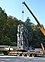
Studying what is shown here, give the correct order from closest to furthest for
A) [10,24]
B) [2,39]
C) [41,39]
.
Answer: [2,39] < [10,24] < [41,39]

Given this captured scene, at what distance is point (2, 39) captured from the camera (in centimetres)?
11831

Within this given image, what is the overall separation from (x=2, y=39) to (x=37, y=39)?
108ft

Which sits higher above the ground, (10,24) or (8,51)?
(10,24)

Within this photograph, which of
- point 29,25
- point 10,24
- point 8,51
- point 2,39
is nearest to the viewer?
point 8,51

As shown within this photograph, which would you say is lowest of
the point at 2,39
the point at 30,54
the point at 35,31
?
the point at 30,54

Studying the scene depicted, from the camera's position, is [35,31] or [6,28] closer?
[6,28]

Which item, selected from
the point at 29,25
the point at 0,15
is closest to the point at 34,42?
the point at 29,25

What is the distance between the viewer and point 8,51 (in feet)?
264

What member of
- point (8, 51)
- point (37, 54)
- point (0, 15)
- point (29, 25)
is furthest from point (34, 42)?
point (37, 54)

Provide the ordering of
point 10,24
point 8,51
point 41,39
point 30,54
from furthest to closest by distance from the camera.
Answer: point 41,39 → point 10,24 → point 8,51 → point 30,54

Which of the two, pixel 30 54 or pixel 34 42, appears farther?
pixel 34 42

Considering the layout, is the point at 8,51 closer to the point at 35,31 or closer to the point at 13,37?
the point at 13,37

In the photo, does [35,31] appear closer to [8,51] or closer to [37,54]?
[8,51]

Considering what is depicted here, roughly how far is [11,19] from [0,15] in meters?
14.7
